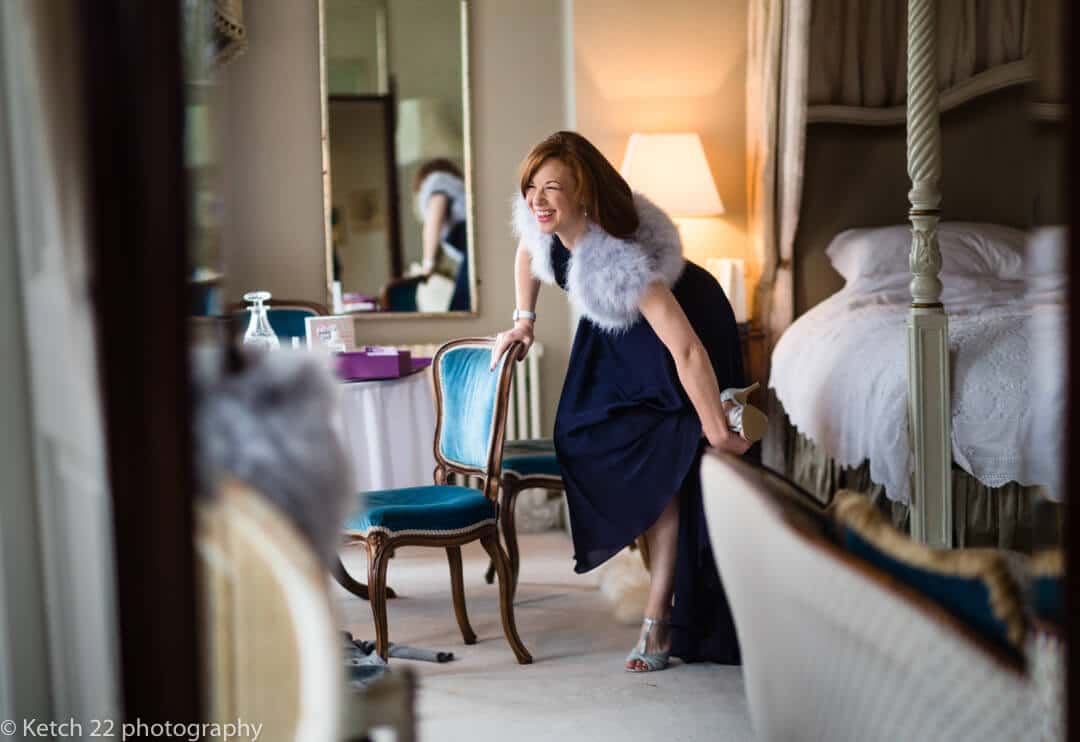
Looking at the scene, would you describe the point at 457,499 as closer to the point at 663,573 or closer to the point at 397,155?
the point at 663,573

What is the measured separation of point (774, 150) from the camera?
192 inches

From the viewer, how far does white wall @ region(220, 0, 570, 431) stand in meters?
5.10

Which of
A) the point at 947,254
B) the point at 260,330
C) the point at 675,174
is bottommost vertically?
the point at 260,330

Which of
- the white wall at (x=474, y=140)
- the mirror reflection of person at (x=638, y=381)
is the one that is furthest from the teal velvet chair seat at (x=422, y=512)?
the white wall at (x=474, y=140)

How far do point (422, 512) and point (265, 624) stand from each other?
207cm

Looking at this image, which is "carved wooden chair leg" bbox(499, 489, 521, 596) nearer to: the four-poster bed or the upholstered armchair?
the four-poster bed

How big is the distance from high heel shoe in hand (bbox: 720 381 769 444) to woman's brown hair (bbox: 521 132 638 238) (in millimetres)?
534

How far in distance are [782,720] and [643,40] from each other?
403cm

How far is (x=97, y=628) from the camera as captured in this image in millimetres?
1389

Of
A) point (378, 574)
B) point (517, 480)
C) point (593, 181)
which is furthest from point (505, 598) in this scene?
point (593, 181)

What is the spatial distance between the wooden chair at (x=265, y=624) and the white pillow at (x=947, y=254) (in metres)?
3.98

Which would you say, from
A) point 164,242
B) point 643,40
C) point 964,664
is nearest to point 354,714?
point 164,242

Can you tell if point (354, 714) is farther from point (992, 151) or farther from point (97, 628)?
point (992, 151)

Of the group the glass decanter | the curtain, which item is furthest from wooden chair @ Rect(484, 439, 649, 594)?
the curtain
